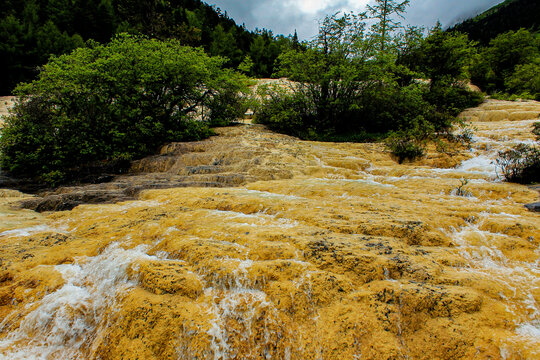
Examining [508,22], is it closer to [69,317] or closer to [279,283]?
[279,283]

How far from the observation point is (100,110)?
36.6 feet

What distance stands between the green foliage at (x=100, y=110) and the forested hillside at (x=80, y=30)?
6.38 metres

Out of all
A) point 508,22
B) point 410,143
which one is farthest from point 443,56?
point 508,22

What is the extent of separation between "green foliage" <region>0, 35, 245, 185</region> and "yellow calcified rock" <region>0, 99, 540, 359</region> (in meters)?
7.02

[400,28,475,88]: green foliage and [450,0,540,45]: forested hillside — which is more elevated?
[450,0,540,45]: forested hillside

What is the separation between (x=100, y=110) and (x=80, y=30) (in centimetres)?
3880

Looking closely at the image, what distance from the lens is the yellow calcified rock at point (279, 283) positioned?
2270 mm

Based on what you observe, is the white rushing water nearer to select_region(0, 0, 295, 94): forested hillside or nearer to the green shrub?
the green shrub

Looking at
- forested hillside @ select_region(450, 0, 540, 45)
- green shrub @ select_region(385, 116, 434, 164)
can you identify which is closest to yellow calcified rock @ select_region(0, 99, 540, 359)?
green shrub @ select_region(385, 116, 434, 164)

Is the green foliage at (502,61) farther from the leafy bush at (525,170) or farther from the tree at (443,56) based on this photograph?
the leafy bush at (525,170)

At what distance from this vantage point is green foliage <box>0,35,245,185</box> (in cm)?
1016

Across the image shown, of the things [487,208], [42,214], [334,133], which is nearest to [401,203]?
[487,208]

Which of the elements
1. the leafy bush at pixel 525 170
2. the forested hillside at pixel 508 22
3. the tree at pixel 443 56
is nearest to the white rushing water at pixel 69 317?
the leafy bush at pixel 525 170

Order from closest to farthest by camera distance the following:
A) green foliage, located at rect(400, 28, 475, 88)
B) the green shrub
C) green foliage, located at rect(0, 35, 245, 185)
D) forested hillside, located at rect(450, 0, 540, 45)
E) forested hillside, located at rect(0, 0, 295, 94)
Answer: the green shrub
green foliage, located at rect(0, 35, 245, 185)
green foliage, located at rect(400, 28, 475, 88)
forested hillside, located at rect(0, 0, 295, 94)
forested hillside, located at rect(450, 0, 540, 45)
